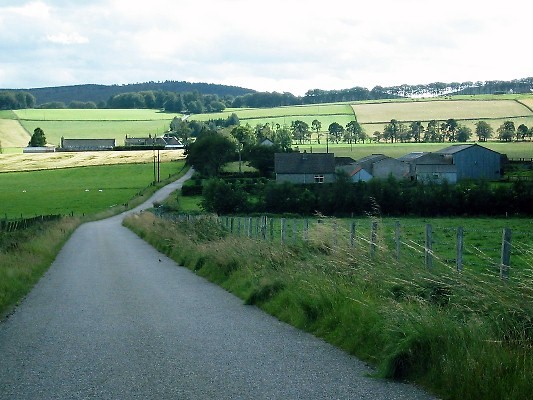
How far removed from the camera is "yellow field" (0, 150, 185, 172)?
11988 centimetres

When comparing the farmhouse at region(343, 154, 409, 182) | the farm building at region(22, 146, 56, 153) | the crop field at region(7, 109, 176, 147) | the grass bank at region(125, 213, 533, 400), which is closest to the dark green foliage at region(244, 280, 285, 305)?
the grass bank at region(125, 213, 533, 400)

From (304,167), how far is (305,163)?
925mm

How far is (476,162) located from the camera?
65.9 metres

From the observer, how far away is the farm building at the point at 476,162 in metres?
63.4

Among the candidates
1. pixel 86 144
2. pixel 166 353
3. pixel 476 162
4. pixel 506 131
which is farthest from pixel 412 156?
pixel 86 144

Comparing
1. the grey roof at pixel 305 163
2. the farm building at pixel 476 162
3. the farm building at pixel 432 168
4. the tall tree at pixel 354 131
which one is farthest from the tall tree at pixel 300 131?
the farm building at pixel 476 162

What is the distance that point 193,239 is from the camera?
1093 inches

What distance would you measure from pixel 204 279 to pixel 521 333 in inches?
540

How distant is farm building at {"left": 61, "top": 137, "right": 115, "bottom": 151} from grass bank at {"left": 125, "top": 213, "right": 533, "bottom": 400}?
147365 millimetres

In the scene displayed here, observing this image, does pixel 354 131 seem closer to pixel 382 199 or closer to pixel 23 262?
pixel 382 199

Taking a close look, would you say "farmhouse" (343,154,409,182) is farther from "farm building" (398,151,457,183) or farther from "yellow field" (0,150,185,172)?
"yellow field" (0,150,185,172)

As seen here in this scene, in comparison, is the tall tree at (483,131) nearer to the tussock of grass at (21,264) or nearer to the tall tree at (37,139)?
the tussock of grass at (21,264)

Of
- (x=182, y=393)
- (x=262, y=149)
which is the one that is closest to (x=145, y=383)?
(x=182, y=393)

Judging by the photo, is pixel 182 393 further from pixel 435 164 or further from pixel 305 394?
pixel 435 164
